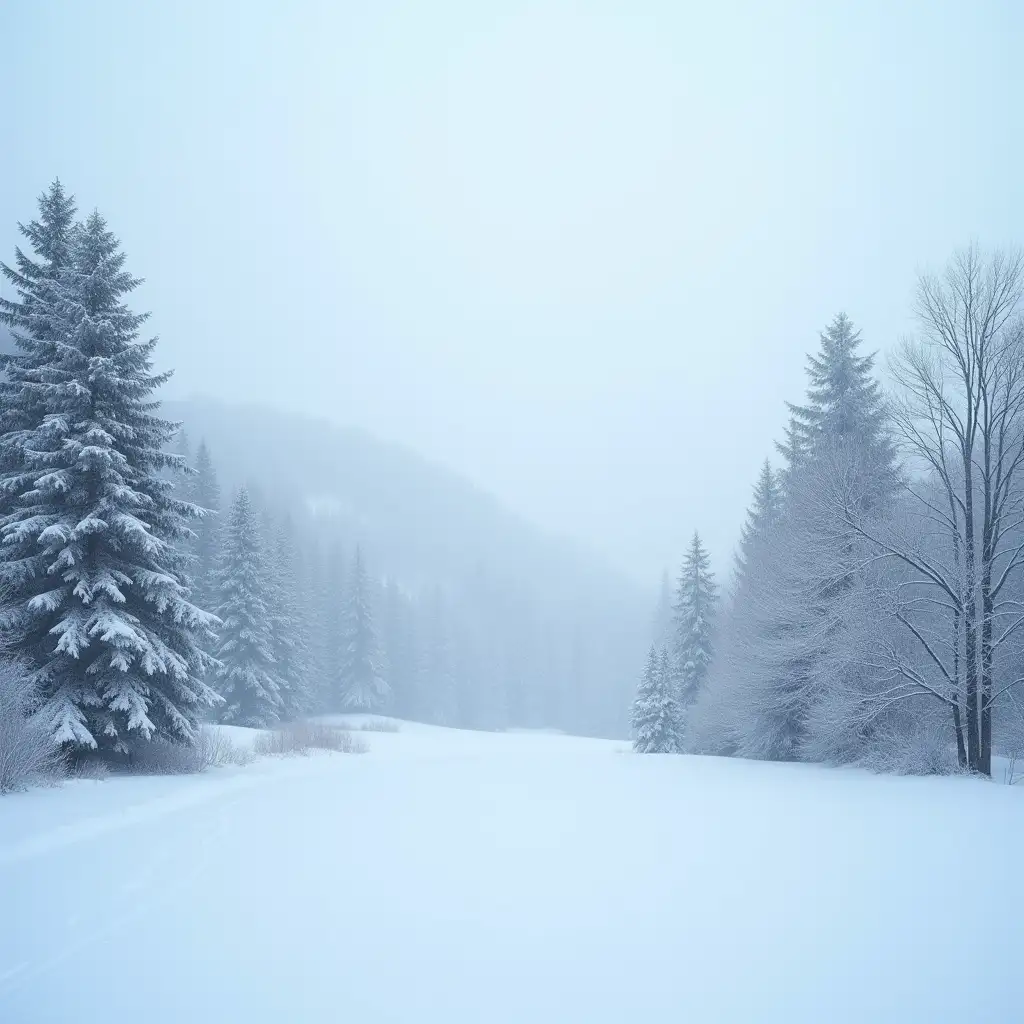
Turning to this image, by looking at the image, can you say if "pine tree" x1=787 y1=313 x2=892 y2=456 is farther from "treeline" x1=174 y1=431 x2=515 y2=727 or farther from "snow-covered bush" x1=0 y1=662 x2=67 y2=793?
"snow-covered bush" x1=0 y1=662 x2=67 y2=793

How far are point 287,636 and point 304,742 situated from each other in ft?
59.7

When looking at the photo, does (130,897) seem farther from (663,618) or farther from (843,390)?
(663,618)

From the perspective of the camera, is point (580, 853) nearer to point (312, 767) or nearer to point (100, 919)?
point (100, 919)

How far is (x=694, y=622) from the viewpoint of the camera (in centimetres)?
3259

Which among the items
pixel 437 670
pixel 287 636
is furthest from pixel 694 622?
pixel 437 670

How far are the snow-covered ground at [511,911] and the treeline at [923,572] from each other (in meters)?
3.87

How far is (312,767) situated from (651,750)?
57.5ft

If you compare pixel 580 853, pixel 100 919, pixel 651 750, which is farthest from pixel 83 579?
pixel 651 750

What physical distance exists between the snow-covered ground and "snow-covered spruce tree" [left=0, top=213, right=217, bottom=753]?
9.53 feet

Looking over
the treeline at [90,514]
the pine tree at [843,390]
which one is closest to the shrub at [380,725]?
the treeline at [90,514]

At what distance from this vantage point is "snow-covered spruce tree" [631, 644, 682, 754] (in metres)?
27.4

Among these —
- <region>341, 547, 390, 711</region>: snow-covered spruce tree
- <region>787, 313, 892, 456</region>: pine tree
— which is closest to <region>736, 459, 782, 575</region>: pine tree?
<region>787, 313, 892, 456</region>: pine tree

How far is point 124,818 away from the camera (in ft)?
26.0

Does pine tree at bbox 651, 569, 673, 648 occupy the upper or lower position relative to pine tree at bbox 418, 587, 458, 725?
upper
